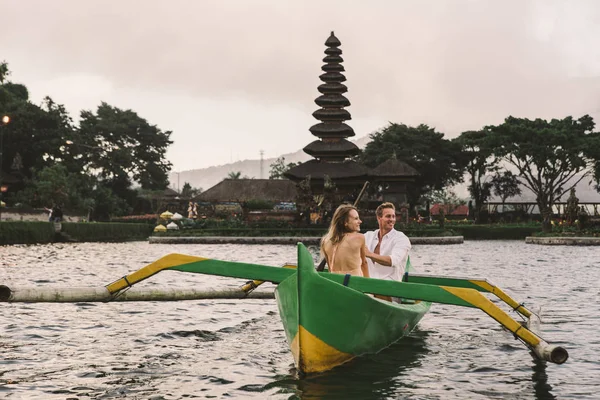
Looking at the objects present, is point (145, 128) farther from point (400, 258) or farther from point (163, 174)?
point (400, 258)

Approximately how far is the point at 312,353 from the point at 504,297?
3922mm

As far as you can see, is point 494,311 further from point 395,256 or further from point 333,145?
point 333,145

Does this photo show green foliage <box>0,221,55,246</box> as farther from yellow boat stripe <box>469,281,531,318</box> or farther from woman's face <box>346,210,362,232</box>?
woman's face <box>346,210,362,232</box>

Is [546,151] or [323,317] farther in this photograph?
[546,151]

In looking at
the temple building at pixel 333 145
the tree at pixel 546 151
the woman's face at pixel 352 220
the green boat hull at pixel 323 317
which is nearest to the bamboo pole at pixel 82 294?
the green boat hull at pixel 323 317

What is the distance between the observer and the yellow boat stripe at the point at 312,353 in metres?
7.85

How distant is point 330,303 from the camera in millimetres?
7797

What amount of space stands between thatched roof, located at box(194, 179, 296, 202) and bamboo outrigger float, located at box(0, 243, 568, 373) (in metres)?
71.8

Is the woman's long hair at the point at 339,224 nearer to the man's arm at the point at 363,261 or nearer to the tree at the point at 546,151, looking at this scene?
the man's arm at the point at 363,261

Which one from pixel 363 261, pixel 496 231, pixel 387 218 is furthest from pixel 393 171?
pixel 363 261

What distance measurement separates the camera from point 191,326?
40.3 feet

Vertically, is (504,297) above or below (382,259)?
below

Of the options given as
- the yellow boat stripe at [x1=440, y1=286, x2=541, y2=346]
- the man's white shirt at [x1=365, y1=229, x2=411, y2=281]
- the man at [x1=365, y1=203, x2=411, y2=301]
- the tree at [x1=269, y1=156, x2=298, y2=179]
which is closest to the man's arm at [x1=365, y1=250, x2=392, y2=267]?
the man at [x1=365, y1=203, x2=411, y2=301]

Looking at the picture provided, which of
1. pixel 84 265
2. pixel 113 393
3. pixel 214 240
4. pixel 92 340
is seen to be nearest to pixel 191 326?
pixel 92 340
